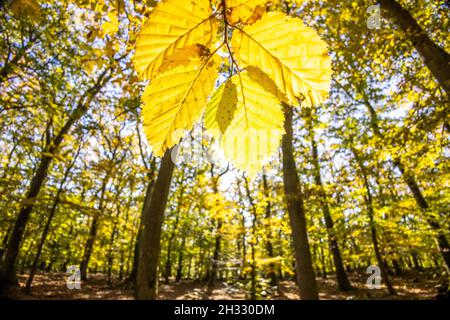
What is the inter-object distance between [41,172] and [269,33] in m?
11.9

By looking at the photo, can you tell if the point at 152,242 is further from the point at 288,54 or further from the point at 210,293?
the point at 210,293

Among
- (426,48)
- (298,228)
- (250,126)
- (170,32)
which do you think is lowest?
(250,126)

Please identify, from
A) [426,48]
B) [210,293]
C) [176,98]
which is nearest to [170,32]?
[176,98]

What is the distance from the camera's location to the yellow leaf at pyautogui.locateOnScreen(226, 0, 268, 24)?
0.42m

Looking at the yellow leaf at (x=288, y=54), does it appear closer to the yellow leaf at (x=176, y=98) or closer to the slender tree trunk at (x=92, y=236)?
the yellow leaf at (x=176, y=98)

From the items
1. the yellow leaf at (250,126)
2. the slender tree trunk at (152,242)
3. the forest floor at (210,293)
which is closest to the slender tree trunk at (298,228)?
the slender tree trunk at (152,242)

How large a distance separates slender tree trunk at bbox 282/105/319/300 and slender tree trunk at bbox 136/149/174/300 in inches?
87.4

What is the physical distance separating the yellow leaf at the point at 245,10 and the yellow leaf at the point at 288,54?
0.04ft

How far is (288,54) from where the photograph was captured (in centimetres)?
43

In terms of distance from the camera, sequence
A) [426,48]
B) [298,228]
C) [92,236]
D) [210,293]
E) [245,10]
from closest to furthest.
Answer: [245,10], [426,48], [298,228], [92,236], [210,293]

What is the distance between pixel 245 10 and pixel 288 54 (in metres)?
0.10

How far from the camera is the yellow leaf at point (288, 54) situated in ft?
1.39

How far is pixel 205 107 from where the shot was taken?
48cm
